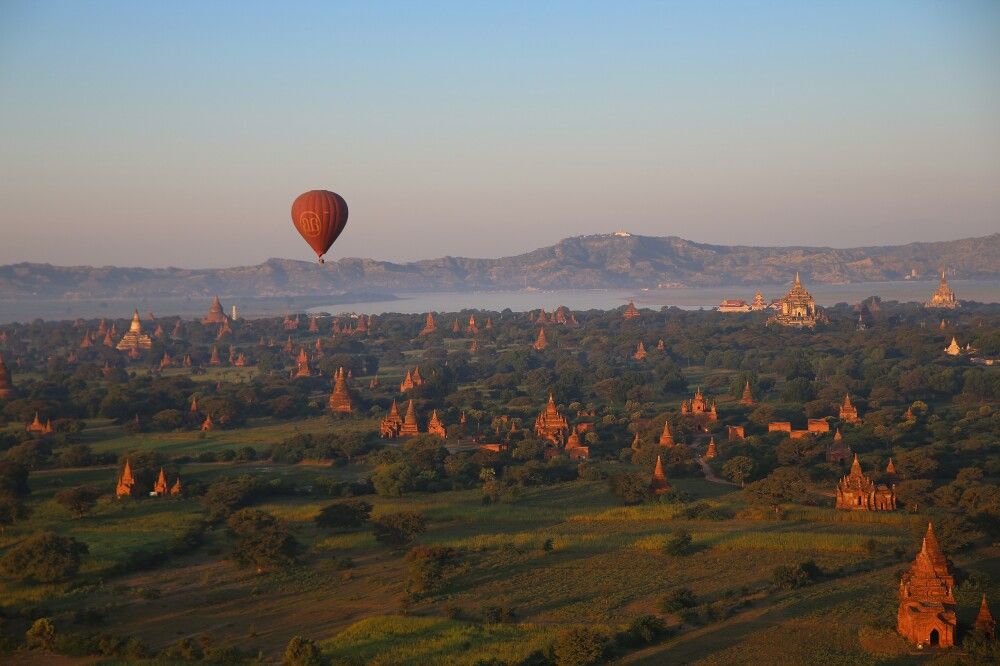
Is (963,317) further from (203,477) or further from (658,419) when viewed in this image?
(203,477)

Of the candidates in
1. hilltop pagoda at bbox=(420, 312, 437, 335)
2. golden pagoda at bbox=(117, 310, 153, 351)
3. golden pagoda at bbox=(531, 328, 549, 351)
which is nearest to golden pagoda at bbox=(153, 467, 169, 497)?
golden pagoda at bbox=(531, 328, 549, 351)

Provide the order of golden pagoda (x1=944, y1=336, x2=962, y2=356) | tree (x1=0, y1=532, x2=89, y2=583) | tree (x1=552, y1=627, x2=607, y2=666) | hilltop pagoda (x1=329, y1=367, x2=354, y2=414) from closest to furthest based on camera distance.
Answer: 1. tree (x1=552, y1=627, x2=607, y2=666)
2. tree (x1=0, y1=532, x2=89, y2=583)
3. hilltop pagoda (x1=329, y1=367, x2=354, y2=414)
4. golden pagoda (x1=944, y1=336, x2=962, y2=356)

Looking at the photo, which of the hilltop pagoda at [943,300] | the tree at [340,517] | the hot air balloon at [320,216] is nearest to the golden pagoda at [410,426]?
the hot air balloon at [320,216]

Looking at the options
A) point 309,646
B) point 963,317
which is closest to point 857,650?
point 309,646

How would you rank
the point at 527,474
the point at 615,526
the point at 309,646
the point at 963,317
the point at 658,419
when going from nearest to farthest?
the point at 309,646 → the point at 615,526 → the point at 527,474 → the point at 658,419 → the point at 963,317

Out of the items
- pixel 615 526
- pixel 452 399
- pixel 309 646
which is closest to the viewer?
pixel 309 646

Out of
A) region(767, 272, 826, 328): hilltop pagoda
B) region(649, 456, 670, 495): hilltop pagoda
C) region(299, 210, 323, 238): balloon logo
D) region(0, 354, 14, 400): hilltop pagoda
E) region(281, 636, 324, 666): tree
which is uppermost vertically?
region(299, 210, 323, 238): balloon logo

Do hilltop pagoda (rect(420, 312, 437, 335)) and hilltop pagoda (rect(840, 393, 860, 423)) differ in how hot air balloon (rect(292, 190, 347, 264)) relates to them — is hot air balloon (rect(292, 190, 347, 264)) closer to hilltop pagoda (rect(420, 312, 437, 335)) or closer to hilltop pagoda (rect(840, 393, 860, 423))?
hilltop pagoda (rect(840, 393, 860, 423))
